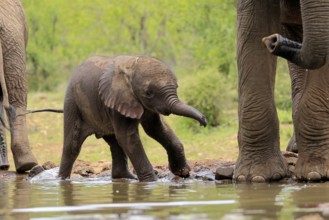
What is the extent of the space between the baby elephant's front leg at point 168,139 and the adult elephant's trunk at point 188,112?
0.55 meters

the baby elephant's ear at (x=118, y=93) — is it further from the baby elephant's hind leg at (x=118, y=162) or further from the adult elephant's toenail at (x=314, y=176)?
the adult elephant's toenail at (x=314, y=176)

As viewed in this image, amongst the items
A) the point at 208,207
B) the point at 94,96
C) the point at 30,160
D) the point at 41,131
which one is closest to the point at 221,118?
the point at 41,131

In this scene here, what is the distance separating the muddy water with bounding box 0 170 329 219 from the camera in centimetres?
470

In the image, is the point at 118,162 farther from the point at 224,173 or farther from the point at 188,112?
the point at 188,112

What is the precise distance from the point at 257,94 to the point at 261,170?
49 centimetres

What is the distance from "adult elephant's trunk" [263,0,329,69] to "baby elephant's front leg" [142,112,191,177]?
193cm

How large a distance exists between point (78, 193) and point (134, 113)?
1.37 meters

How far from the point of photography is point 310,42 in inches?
233

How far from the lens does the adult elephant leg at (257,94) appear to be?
22.9 feet

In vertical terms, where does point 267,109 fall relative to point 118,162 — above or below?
above

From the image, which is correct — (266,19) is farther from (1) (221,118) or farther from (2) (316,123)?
(1) (221,118)

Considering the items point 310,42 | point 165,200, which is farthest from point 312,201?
point 310,42

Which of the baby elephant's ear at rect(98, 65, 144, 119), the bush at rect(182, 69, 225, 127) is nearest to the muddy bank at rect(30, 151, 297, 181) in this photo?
the baby elephant's ear at rect(98, 65, 144, 119)

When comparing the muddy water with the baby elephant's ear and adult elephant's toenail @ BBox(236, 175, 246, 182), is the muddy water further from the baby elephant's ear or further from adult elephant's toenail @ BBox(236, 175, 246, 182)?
the baby elephant's ear
